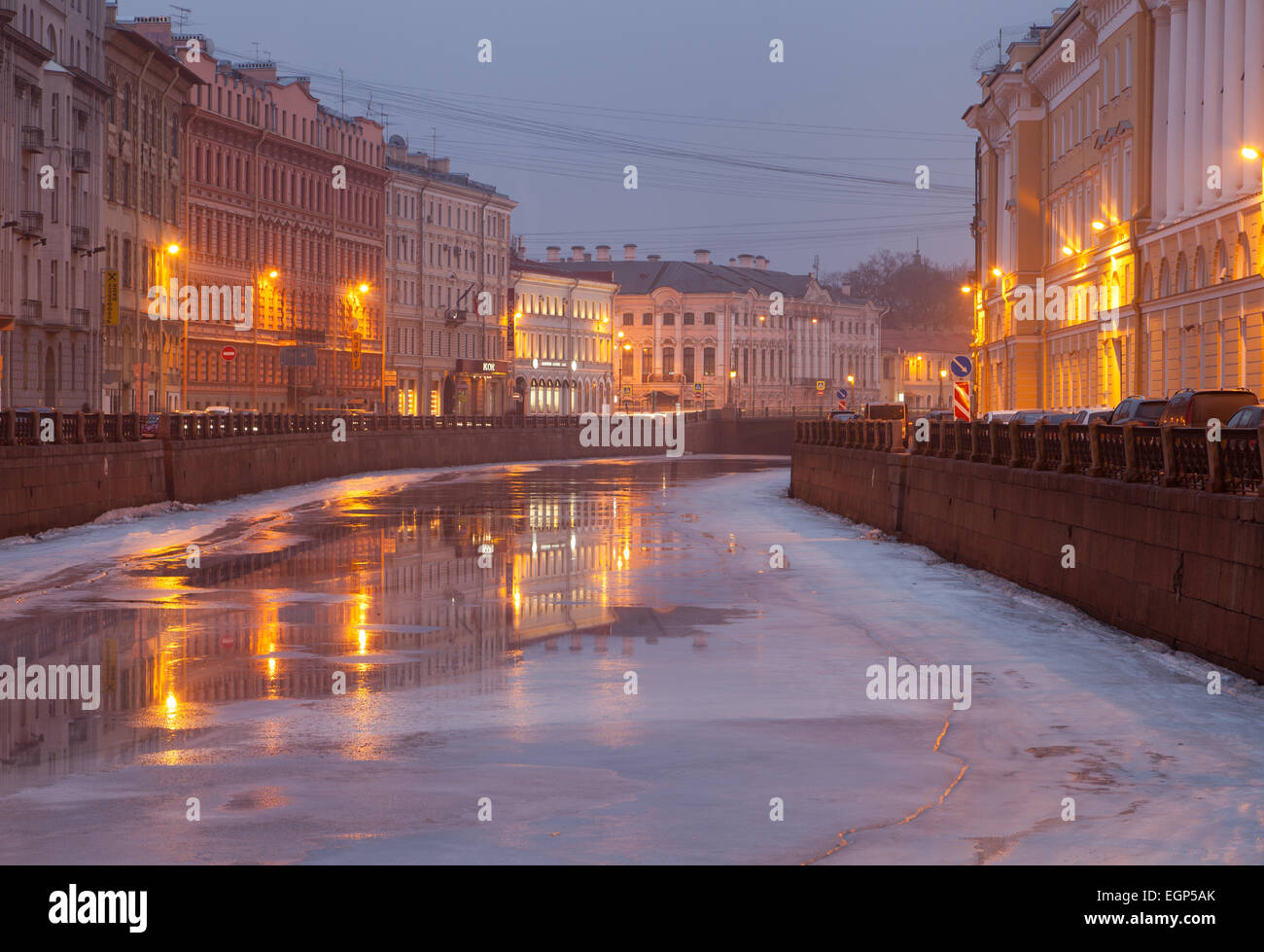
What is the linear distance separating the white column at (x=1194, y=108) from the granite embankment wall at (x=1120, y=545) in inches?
951

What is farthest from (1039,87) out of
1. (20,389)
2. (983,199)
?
(20,389)

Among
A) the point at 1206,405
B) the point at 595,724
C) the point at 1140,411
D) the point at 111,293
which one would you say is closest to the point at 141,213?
the point at 111,293

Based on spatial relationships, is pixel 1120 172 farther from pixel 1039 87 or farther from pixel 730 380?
pixel 730 380

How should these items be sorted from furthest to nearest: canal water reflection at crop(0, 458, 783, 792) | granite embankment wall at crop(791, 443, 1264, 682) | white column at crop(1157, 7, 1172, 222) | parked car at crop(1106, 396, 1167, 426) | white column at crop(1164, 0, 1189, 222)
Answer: white column at crop(1157, 7, 1172, 222), white column at crop(1164, 0, 1189, 222), parked car at crop(1106, 396, 1167, 426), granite embankment wall at crop(791, 443, 1264, 682), canal water reflection at crop(0, 458, 783, 792)

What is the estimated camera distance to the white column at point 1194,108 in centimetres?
5659

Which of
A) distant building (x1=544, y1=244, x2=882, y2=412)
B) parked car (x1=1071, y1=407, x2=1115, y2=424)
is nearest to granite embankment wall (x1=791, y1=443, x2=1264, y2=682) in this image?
parked car (x1=1071, y1=407, x2=1115, y2=424)

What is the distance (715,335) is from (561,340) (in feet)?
90.7

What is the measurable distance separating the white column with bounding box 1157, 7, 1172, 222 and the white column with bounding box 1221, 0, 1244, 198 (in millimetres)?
7229

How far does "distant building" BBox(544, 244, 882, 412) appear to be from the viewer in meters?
174

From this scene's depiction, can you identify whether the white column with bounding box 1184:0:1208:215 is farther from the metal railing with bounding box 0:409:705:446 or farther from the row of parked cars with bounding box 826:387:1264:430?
the metal railing with bounding box 0:409:705:446

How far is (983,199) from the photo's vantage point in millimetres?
95500

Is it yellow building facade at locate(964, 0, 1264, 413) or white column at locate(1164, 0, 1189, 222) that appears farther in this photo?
white column at locate(1164, 0, 1189, 222)

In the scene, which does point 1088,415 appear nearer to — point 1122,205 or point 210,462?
point 210,462

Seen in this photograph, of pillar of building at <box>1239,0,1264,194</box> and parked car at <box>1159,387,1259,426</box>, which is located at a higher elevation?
pillar of building at <box>1239,0,1264,194</box>
